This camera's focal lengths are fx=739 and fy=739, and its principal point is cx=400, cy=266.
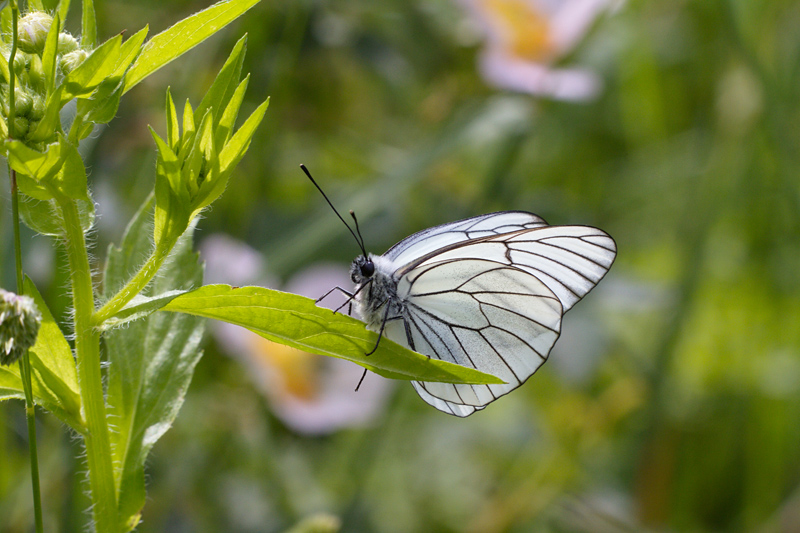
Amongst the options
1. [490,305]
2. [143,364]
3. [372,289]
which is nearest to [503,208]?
[490,305]

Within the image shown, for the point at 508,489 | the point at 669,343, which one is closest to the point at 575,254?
the point at 669,343

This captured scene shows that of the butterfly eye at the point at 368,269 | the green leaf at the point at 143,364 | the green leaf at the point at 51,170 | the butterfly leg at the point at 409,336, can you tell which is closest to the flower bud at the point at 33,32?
the green leaf at the point at 51,170

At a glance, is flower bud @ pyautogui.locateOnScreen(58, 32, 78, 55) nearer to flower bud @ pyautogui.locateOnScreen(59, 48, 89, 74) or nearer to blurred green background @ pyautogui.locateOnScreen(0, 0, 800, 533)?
flower bud @ pyautogui.locateOnScreen(59, 48, 89, 74)

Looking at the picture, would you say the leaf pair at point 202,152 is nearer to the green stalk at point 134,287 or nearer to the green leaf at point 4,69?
the green stalk at point 134,287

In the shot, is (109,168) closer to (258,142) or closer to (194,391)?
(258,142)

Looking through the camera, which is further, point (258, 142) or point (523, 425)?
point (523, 425)
